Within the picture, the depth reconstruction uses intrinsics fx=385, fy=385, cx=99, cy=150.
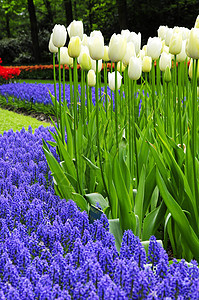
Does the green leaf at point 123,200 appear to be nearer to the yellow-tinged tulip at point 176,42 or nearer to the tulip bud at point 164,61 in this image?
the yellow-tinged tulip at point 176,42

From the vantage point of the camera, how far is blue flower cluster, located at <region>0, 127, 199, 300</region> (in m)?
1.50

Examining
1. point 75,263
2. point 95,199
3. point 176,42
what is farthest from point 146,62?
point 75,263

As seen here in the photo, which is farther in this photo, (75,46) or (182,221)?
(75,46)

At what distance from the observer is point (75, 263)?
5.88 feet

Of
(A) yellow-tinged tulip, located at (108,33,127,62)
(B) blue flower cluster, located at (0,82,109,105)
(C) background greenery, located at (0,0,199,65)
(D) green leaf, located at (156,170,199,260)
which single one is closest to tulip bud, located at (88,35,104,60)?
(A) yellow-tinged tulip, located at (108,33,127,62)

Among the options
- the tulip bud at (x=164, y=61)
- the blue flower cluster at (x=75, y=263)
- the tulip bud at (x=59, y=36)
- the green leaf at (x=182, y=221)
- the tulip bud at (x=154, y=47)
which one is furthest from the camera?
the tulip bud at (x=164, y=61)

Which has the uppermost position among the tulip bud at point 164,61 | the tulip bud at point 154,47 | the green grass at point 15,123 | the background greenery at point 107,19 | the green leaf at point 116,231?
the background greenery at point 107,19

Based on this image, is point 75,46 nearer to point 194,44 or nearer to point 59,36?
point 59,36

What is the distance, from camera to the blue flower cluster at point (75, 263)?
1503mm

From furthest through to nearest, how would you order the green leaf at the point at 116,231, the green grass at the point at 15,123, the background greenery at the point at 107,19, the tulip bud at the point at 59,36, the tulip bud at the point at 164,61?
1. the background greenery at the point at 107,19
2. the green grass at the point at 15,123
3. the tulip bud at the point at 164,61
4. the tulip bud at the point at 59,36
5. the green leaf at the point at 116,231

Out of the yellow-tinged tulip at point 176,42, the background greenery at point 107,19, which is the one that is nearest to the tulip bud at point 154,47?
the yellow-tinged tulip at point 176,42

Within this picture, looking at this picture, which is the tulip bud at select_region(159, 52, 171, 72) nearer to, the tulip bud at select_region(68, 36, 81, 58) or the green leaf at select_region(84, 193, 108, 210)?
the tulip bud at select_region(68, 36, 81, 58)

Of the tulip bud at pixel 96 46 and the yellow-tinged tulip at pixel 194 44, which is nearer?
the yellow-tinged tulip at pixel 194 44

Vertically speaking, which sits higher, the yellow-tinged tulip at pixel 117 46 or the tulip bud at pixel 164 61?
the yellow-tinged tulip at pixel 117 46
